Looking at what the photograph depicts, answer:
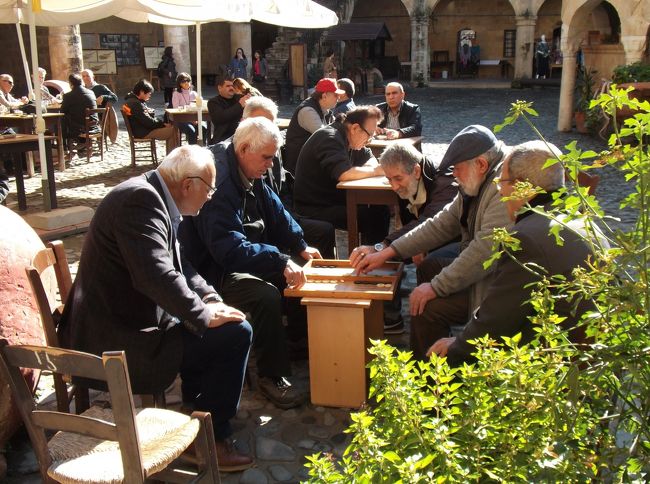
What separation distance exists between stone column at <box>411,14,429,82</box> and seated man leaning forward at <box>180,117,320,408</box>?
2520 centimetres

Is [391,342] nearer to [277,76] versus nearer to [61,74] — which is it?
[61,74]

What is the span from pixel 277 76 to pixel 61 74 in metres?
10.1

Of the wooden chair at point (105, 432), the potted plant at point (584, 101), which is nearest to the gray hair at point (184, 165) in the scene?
the wooden chair at point (105, 432)

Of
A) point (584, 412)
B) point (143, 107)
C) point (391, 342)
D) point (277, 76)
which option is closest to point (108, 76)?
point (277, 76)

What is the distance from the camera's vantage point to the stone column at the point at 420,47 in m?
28.2

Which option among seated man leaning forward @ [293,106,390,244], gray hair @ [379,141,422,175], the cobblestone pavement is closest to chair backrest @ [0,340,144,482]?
the cobblestone pavement

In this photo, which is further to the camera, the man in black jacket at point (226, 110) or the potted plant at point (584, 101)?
the potted plant at point (584, 101)

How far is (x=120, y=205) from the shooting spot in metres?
2.85

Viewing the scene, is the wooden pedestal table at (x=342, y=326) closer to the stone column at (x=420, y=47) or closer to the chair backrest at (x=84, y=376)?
the chair backrest at (x=84, y=376)

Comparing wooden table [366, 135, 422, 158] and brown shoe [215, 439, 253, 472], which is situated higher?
wooden table [366, 135, 422, 158]

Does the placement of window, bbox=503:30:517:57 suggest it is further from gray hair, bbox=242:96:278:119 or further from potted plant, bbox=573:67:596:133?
gray hair, bbox=242:96:278:119

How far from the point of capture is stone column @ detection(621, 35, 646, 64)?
12.8 meters

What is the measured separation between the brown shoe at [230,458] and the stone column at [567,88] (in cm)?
1284

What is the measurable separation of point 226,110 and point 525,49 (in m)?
21.2
